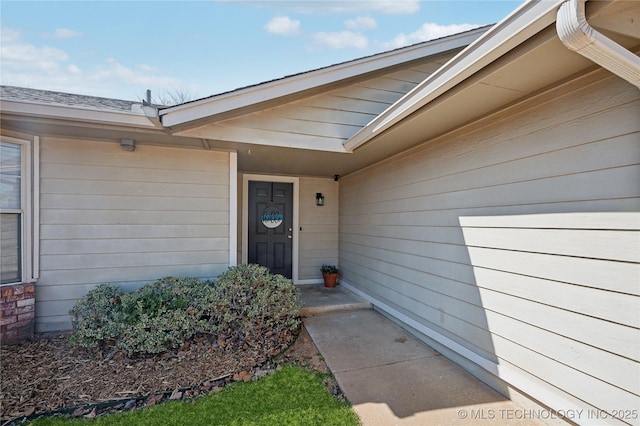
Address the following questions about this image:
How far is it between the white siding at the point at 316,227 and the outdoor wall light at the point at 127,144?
→ 124 inches

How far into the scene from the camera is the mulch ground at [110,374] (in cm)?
229

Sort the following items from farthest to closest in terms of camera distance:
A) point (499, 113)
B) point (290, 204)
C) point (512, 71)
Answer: point (290, 204)
point (499, 113)
point (512, 71)

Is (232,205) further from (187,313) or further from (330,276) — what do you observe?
(330,276)

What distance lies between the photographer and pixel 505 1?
10.4 ft

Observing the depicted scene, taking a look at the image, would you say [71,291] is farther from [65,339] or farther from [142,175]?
[142,175]

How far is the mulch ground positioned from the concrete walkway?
0.87 feet

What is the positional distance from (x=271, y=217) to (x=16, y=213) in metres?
3.59

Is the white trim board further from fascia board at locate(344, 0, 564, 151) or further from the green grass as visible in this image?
fascia board at locate(344, 0, 564, 151)

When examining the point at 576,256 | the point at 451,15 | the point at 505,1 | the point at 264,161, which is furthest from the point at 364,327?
the point at 451,15

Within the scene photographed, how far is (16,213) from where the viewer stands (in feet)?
10.4

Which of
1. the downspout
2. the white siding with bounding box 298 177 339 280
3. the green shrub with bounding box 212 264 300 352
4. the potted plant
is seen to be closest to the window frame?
the green shrub with bounding box 212 264 300 352

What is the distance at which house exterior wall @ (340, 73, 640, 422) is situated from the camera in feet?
5.60

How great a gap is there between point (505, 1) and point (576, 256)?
9.77 feet

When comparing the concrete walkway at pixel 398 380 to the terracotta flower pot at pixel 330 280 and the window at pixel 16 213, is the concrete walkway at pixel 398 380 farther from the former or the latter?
the window at pixel 16 213
